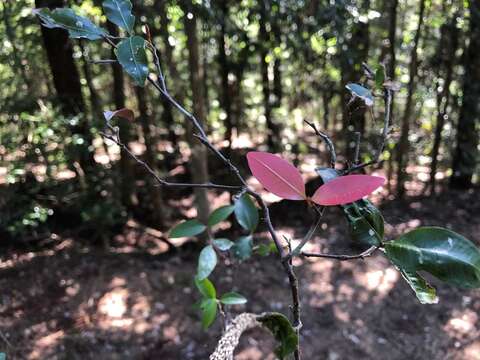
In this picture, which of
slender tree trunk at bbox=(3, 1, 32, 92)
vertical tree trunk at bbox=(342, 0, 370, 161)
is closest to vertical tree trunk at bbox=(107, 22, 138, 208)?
slender tree trunk at bbox=(3, 1, 32, 92)

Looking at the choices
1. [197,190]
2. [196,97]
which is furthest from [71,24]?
[197,190]

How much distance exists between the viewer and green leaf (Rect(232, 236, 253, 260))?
1146 mm

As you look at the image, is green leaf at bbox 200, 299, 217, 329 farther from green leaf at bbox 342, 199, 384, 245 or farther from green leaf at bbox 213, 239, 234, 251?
green leaf at bbox 342, 199, 384, 245

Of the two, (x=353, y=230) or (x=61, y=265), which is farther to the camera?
(x=61, y=265)

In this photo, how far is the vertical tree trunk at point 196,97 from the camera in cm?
273

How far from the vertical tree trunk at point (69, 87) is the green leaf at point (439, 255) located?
2.77m

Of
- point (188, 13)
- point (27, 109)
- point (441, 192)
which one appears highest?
point (188, 13)

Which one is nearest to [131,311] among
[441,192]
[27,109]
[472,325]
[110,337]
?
[110,337]

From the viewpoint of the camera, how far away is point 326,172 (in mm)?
723

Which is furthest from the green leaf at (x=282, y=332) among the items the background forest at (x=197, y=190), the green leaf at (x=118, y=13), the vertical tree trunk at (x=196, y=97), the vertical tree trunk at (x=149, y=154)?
the vertical tree trunk at (x=149, y=154)

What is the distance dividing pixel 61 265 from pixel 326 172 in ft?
10.1

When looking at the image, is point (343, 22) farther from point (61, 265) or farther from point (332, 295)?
point (61, 265)

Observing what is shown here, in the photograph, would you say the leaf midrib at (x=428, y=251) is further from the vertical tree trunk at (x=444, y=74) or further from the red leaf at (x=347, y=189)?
the vertical tree trunk at (x=444, y=74)

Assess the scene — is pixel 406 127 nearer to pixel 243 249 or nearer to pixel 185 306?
pixel 185 306
